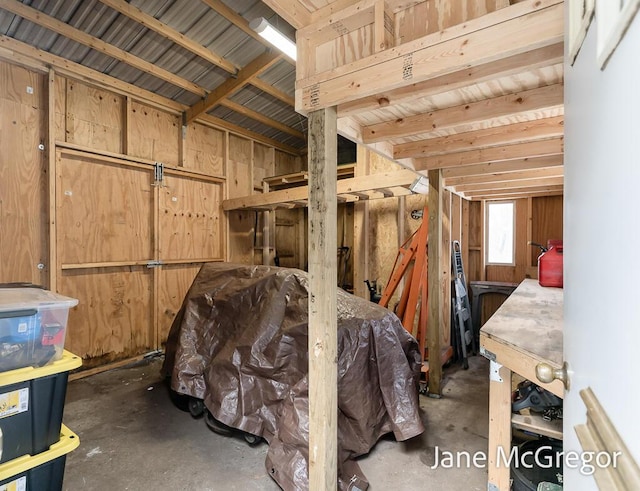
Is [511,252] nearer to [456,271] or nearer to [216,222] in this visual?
[456,271]

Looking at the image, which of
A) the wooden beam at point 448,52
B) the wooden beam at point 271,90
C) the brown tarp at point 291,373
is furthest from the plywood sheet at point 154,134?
the wooden beam at point 448,52

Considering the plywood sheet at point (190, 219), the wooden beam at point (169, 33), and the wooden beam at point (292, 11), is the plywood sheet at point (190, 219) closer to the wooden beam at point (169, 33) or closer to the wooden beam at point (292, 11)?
the wooden beam at point (169, 33)

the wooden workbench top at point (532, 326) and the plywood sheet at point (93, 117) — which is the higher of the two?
the plywood sheet at point (93, 117)

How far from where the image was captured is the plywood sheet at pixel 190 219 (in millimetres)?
4246

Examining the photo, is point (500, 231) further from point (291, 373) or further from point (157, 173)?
point (157, 173)

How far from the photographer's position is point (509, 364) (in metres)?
1.27

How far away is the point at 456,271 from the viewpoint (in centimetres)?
385

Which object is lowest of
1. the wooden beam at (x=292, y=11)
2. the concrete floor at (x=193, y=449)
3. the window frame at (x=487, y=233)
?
the concrete floor at (x=193, y=449)

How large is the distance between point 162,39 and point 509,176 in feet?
12.4

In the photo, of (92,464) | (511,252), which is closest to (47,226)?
(92,464)

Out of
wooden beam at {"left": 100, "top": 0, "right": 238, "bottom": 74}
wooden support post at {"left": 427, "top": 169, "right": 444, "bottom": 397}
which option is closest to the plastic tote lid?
wooden support post at {"left": 427, "top": 169, "right": 444, "bottom": 397}

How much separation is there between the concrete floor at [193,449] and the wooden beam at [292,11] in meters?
2.49

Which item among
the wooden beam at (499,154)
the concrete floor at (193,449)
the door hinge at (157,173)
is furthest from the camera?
the door hinge at (157,173)

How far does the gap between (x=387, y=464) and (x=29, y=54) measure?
4668 millimetres
